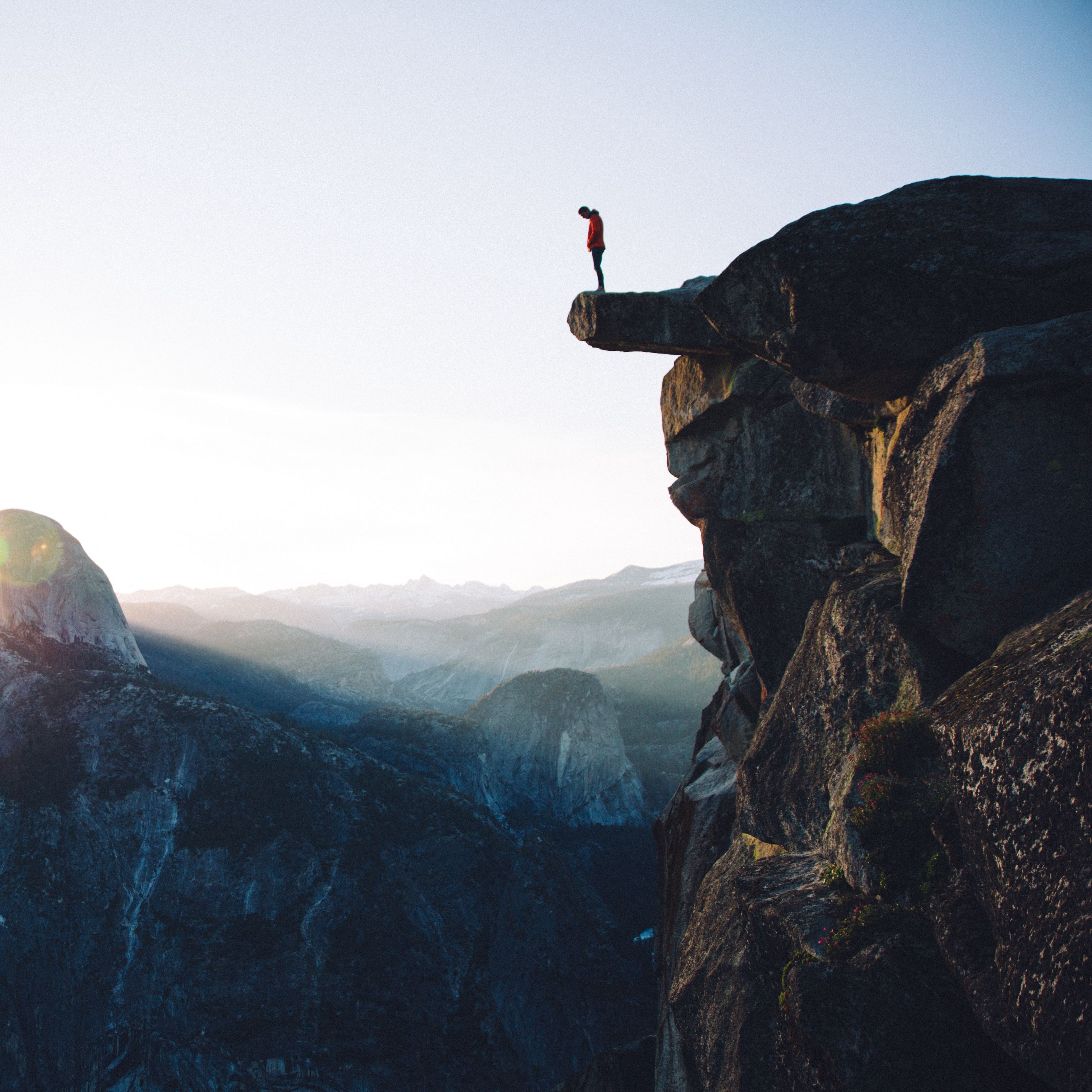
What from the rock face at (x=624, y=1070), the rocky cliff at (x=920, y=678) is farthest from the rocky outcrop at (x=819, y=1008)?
the rock face at (x=624, y=1070)

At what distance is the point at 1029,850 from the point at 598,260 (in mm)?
19827

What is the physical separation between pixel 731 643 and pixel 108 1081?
5296cm

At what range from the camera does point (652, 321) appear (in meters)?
21.8

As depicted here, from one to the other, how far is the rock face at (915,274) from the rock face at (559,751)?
104m

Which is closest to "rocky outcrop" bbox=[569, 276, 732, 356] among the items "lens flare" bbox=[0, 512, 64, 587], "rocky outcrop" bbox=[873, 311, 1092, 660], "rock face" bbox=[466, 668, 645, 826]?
"rocky outcrop" bbox=[873, 311, 1092, 660]

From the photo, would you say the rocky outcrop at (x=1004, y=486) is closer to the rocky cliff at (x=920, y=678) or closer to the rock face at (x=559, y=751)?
the rocky cliff at (x=920, y=678)

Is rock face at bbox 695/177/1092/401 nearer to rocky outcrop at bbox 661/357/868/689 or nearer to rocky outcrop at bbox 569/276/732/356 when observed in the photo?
rocky outcrop at bbox 661/357/868/689

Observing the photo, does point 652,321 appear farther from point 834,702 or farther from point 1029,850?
point 1029,850

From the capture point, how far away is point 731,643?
101ft

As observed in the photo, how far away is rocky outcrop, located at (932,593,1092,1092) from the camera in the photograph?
7.61 meters

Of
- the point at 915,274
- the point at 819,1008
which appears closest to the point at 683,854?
the point at 819,1008

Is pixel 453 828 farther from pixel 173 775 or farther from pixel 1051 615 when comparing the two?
pixel 1051 615

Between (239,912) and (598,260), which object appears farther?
(239,912)

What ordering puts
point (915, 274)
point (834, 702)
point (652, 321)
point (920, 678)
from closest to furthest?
1. point (920, 678)
2. point (915, 274)
3. point (834, 702)
4. point (652, 321)
